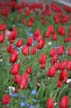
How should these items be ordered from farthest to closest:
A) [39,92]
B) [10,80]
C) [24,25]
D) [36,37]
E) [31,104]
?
[24,25], [36,37], [10,80], [39,92], [31,104]

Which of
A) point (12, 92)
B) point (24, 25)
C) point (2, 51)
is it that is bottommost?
point (24, 25)

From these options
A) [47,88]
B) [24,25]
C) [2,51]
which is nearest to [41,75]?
[47,88]

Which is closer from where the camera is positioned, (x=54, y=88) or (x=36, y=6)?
(x=54, y=88)

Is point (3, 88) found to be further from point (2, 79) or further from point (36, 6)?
point (36, 6)

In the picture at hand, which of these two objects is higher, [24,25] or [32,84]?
[32,84]

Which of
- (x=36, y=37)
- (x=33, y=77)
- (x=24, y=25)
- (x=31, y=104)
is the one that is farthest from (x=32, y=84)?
(x=24, y=25)

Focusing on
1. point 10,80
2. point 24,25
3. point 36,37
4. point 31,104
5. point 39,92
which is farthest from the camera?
point 24,25

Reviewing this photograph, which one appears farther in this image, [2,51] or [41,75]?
[2,51]

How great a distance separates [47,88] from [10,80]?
35 centimetres

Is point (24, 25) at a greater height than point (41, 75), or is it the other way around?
point (41, 75)

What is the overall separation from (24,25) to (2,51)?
256cm

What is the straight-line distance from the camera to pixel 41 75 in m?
3.69

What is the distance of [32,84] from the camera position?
3.44 metres

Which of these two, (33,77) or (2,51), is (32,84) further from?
(2,51)
